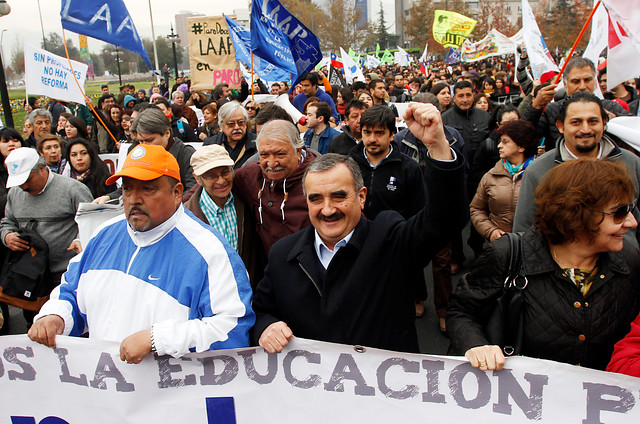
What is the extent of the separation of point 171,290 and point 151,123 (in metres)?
2.52

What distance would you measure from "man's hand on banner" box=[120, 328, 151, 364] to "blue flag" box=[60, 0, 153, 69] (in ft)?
17.5

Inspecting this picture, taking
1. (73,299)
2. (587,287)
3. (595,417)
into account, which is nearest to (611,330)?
(587,287)

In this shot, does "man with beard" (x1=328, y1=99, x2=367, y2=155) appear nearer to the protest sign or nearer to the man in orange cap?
the man in orange cap

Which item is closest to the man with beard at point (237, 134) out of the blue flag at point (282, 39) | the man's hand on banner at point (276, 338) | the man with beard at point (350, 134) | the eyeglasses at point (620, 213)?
the man with beard at point (350, 134)

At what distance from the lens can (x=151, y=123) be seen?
4359mm

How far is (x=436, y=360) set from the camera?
6.91ft

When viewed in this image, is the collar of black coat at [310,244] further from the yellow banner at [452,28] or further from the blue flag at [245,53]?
the yellow banner at [452,28]

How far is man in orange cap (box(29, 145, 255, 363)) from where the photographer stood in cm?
216

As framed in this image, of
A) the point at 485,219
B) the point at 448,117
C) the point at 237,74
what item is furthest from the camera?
the point at 237,74

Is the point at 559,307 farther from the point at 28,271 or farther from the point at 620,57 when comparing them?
the point at 28,271

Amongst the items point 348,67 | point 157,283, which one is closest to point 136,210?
point 157,283

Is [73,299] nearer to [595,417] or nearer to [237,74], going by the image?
[595,417]

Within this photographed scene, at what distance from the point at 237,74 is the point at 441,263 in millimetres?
7354

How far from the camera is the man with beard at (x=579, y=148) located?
3072 millimetres
